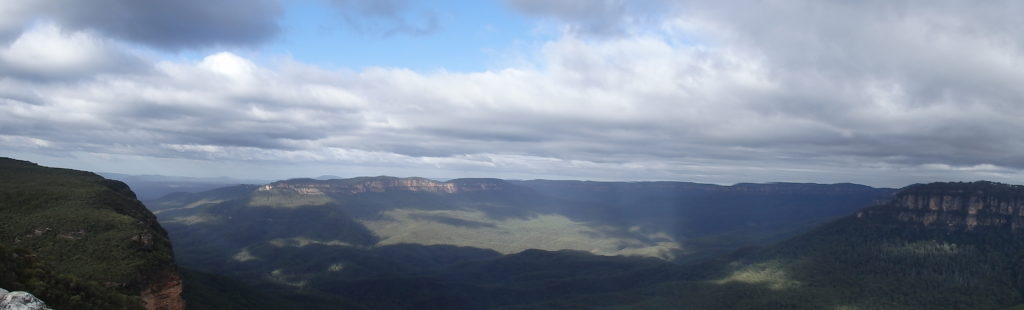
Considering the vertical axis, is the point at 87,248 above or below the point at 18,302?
below

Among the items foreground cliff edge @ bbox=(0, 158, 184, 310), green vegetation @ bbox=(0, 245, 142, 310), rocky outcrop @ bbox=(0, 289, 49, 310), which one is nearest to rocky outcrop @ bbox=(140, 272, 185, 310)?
foreground cliff edge @ bbox=(0, 158, 184, 310)

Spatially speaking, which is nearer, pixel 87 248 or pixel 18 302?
pixel 18 302

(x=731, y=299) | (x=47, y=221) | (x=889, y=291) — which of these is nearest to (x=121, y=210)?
(x=47, y=221)

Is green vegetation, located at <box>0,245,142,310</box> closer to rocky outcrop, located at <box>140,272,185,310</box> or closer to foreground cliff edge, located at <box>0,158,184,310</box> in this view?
foreground cliff edge, located at <box>0,158,184,310</box>

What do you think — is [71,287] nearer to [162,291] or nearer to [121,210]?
[162,291]

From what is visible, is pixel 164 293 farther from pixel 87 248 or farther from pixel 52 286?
pixel 52 286

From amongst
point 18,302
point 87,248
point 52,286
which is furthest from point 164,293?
point 18,302

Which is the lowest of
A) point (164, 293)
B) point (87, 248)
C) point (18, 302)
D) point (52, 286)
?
point (164, 293)

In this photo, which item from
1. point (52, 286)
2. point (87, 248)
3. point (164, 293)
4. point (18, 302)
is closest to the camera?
point (18, 302)
